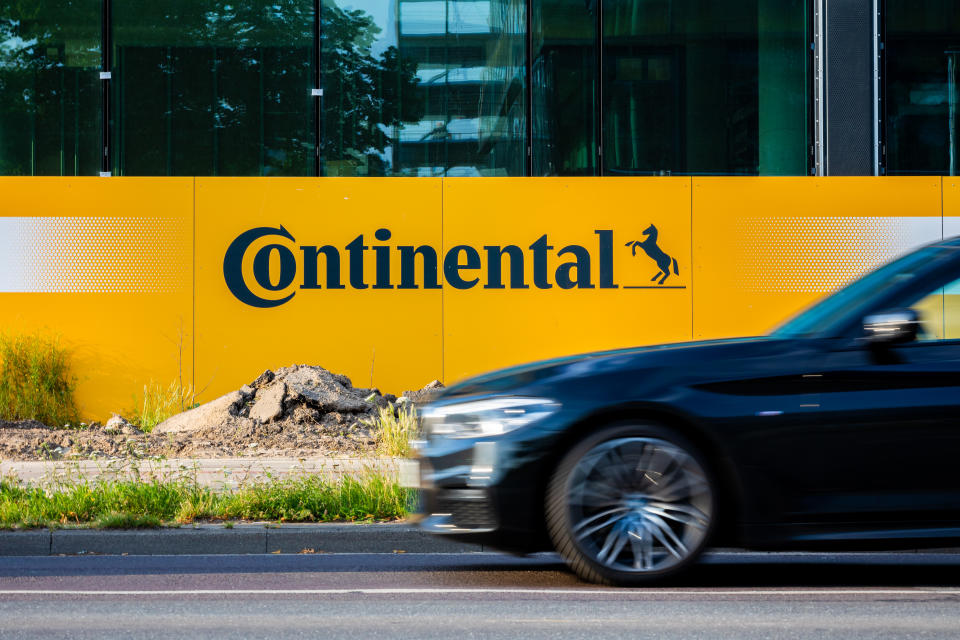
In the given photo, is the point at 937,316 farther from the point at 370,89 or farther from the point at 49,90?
the point at 49,90

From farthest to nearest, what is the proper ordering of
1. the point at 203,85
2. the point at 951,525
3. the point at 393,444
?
the point at 203,85, the point at 393,444, the point at 951,525

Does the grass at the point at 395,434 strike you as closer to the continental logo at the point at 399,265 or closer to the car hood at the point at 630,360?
the continental logo at the point at 399,265

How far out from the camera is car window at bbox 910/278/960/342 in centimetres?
612

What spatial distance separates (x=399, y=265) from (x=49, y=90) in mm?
5169

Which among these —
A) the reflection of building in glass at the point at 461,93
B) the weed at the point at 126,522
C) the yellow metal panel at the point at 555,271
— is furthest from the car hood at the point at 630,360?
the reflection of building in glass at the point at 461,93

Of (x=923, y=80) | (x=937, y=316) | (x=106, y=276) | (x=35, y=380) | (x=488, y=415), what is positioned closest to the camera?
(x=488, y=415)

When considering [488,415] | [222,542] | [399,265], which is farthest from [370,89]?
[488,415]

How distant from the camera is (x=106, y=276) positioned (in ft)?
46.5

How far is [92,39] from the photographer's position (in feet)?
51.1

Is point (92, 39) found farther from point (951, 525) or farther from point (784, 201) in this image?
point (951, 525)

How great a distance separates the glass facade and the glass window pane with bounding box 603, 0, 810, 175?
2 centimetres

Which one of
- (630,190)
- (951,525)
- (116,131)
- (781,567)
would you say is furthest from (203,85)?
(951,525)

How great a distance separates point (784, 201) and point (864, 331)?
27.8ft

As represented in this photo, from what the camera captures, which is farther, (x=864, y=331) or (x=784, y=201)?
(x=784, y=201)
